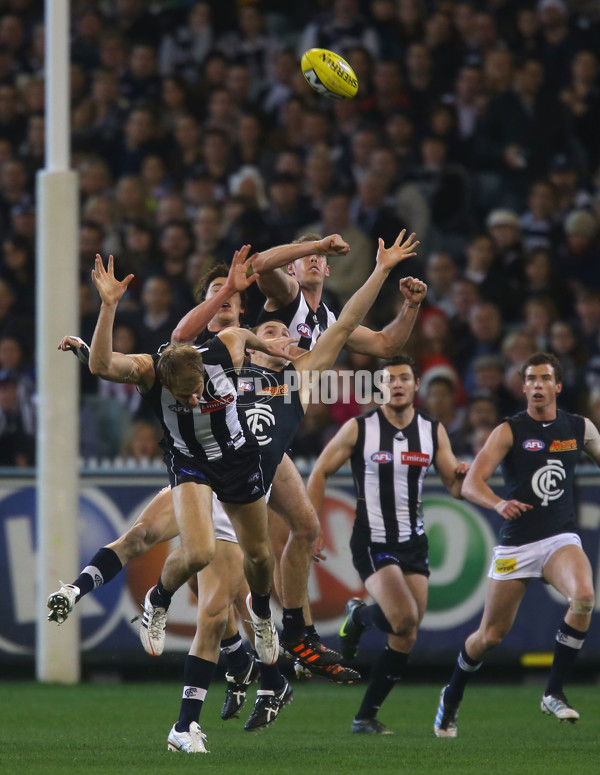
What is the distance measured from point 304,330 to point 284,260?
0.90 m

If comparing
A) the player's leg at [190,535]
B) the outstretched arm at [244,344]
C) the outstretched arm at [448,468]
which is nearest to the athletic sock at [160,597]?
the player's leg at [190,535]

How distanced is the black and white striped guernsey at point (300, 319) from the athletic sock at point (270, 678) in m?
2.00

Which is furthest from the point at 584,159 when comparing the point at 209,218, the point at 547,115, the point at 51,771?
the point at 51,771

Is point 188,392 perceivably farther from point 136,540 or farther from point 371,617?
point 371,617

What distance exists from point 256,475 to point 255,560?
0.48m

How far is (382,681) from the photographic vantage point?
8883 millimetres

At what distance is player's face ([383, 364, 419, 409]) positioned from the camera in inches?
370

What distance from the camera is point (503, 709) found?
1002 cm

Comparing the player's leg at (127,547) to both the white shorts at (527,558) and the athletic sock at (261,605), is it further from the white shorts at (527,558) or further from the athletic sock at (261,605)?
the white shorts at (527,558)

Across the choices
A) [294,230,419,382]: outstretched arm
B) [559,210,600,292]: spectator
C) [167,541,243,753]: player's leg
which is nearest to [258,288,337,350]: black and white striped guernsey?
[294,230,419,382]: outstretched arm

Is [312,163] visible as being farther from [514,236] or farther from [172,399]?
[172,399]

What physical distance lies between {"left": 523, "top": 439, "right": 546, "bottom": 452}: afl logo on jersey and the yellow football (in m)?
2.49

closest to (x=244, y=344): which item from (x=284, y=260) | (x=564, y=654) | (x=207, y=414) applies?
(x=207, y=414)

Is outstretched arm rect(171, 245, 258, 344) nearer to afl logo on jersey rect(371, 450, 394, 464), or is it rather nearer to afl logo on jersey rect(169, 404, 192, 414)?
afl logo on jersey rect(169, 404, 192, 414)
